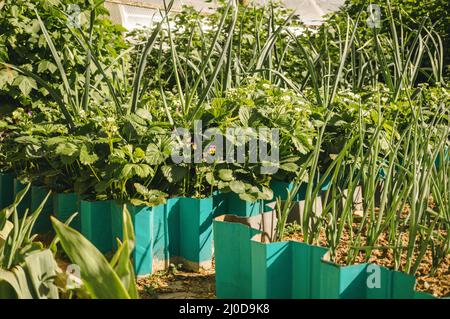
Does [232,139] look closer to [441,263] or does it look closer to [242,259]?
[242,259]

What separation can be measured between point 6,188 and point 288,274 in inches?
67.9

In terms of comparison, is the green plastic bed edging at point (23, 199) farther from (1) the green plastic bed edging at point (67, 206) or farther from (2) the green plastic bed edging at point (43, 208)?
(1) the green plastic bed edging at point (67, 206)

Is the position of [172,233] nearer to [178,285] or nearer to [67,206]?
[178,285]

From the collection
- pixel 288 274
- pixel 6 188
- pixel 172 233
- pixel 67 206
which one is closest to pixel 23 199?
pixel 6 188

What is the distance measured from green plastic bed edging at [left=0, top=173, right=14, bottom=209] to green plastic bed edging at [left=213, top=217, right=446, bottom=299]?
1.43 meters

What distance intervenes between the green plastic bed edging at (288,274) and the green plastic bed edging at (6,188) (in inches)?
56.2

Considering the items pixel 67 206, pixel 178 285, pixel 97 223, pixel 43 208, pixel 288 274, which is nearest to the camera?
pixel 288 274

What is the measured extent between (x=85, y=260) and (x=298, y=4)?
1014 cm

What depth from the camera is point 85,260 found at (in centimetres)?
144

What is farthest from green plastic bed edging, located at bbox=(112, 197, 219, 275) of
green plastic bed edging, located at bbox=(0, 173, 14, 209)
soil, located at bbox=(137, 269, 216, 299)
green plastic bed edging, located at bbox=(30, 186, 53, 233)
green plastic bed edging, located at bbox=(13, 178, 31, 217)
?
green plastic bed edging, located at bbox=(0, 173, 14, 209)

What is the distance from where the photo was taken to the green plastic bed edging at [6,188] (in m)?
3.04

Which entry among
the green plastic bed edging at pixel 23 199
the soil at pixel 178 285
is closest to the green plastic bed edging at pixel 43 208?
the green plastic bed edging at pixel 23 199

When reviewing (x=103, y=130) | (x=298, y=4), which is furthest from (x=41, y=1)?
(x=298, y=4)

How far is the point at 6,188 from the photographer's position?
305 cm
